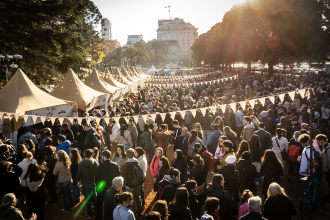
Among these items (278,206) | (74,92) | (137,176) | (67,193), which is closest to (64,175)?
(67,193)

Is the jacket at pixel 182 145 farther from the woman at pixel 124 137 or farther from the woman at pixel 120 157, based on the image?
the woman at pixel 120 157

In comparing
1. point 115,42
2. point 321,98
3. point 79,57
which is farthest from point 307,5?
point 115,42

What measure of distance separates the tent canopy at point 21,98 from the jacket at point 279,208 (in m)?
8.01

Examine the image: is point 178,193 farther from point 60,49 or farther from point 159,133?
point 60,49

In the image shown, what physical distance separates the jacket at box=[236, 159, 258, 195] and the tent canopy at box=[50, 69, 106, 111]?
8337 millimetres

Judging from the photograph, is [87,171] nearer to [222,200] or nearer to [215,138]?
[222,200]

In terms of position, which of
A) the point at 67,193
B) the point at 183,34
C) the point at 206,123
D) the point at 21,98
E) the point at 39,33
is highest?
the point at 183,34

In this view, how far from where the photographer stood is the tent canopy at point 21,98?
870cm

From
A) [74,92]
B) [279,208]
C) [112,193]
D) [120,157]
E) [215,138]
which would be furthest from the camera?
[74,92]

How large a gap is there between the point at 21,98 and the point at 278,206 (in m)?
8.91

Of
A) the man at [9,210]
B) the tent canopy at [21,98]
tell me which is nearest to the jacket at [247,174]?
the man at [9,210]

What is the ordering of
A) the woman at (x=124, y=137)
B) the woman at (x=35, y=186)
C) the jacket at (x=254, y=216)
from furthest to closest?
the woman at (x=124, y=137) → the woman at (x=35, y=186) → the jacket at (x=254, y=216)

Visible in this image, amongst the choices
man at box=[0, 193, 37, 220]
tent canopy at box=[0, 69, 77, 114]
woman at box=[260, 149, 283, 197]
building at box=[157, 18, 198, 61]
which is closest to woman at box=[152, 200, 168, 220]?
man at box=[0, 193, 37, 220]

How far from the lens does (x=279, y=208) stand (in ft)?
12.4
